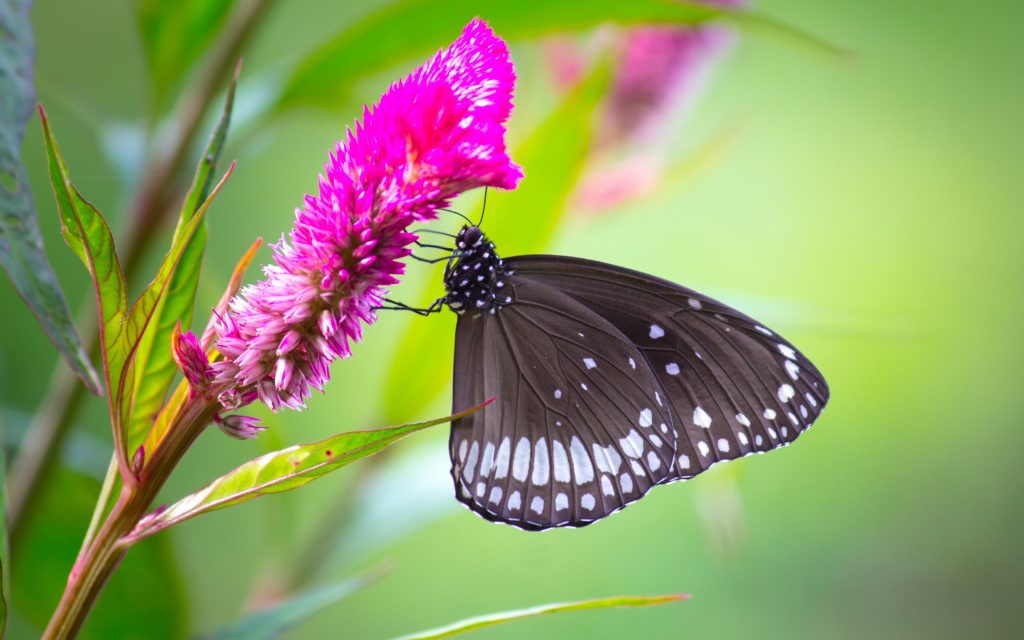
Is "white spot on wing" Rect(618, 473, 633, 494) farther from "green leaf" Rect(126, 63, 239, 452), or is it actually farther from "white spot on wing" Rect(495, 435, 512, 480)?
"green leaf" Rect(126, 63, 239, 452)

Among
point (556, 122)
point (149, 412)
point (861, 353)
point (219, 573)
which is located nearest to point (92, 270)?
point (149, 412)

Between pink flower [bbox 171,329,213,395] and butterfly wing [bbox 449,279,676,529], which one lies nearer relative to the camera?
pink flower [bbox 171,329,213,395]

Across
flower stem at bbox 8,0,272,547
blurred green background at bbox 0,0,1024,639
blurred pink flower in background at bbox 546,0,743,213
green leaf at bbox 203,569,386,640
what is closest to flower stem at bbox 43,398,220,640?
green leaf at bbox 203,569,386,640

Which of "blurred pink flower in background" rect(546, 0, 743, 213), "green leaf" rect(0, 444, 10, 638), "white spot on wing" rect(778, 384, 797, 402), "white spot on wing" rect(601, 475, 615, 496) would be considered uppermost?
"blurred pink flower in background" rect(546, 0, 743, 213)

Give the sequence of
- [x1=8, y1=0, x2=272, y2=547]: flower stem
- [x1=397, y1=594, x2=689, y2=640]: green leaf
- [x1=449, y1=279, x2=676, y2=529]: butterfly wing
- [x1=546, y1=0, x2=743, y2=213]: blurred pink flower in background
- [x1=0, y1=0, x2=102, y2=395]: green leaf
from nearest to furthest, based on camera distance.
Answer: [x1=0, y1=0, x2=102, y2=395]: green leaf < [x1=397, y1=594, x2=689, y2=640]: green leaf < [x1=8, y1=0, x2=272, y2=547]: flower stem < [x1=449, y1=279, x2=676, y2=529]: butterfly wing < [x1=546, y1=0, x2=743, y2=213]: blurred pink flower in background

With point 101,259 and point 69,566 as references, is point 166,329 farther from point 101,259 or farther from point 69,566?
point 69,566

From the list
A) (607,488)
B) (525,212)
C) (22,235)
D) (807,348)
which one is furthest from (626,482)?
(807,348)
